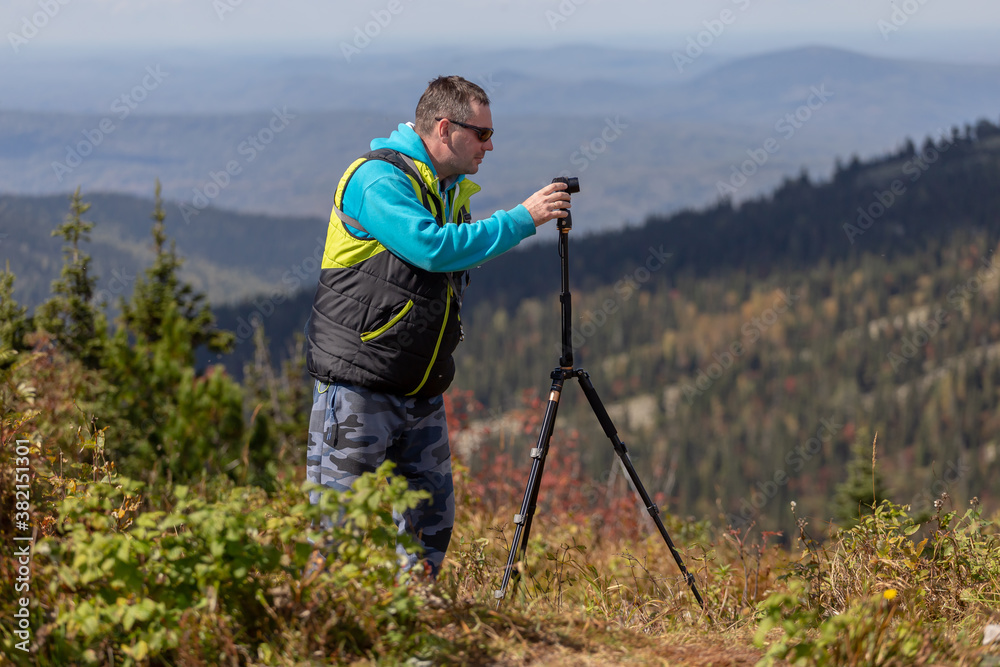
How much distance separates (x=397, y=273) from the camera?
11.4 ft

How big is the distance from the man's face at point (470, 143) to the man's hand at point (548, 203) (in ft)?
0.94

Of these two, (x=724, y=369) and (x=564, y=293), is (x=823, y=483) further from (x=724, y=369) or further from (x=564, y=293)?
(x=564, y=293)

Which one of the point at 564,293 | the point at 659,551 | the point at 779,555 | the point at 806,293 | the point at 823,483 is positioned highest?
the point at 806,293

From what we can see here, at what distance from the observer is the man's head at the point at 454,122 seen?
353cm

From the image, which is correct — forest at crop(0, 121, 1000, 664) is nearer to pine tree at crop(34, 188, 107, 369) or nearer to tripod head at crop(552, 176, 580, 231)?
pine tree at crop(34, 188, 107, 369)

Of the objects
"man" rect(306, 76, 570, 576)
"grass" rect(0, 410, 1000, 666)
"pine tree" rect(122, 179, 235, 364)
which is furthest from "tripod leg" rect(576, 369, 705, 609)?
"pine tree" rect(122, 179, 235, 364)

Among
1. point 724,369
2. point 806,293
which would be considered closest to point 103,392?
point 724,369

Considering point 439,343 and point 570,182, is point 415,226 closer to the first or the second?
point 439,343

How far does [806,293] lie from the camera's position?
198375 mm

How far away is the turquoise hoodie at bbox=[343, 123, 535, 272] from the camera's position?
3.31 meters

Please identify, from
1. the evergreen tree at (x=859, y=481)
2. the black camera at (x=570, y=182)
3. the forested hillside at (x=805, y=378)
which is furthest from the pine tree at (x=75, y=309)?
the forested hillside at (x=805, y=378)

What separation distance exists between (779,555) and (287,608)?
315 centimetres

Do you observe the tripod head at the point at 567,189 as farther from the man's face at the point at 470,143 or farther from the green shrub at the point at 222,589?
the green shrub at the point at 222,589

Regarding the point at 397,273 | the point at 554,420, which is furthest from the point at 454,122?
the point at 554,420
